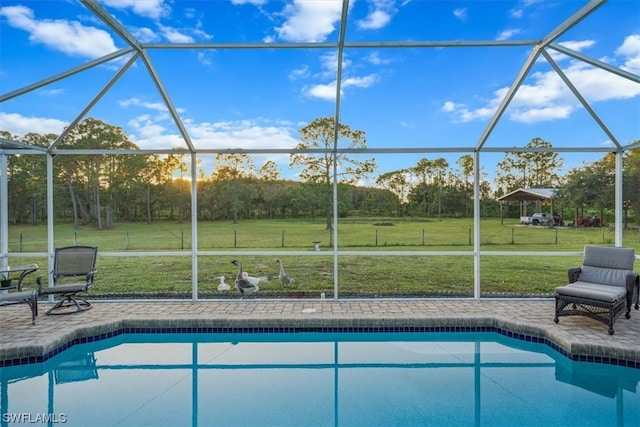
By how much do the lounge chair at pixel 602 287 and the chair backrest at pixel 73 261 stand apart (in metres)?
6.91

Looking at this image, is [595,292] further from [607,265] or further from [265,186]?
[265,186]

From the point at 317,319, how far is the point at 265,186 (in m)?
3.59

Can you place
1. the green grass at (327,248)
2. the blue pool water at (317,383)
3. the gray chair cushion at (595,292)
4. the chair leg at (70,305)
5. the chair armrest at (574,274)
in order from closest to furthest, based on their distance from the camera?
the blue pool water at (317,383)
the gray chair cushion at (595,292)
the chair armrest at (574,274)
the chair leg at (70,305)
the green grass at (327,248)

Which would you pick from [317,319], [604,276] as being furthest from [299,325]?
[604,276]

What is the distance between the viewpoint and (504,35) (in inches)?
199

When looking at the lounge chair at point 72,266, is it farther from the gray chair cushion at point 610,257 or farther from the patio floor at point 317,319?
the gray chair cushion at point 610,257

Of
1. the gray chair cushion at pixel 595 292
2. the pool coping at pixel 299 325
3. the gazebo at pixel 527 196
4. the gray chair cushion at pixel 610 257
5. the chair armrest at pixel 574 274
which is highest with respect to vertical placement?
the gazebo at pixel 527 196

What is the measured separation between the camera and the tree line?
7211 millimetres

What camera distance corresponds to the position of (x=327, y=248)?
23.7 feet

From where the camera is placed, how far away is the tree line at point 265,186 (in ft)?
23.7

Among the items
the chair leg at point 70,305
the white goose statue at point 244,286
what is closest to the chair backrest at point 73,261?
the chair leg at point 70,305

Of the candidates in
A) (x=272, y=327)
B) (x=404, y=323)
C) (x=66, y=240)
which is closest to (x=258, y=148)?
(x=272, y=327)

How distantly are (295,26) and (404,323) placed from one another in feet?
13.7

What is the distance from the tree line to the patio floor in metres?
2.00
